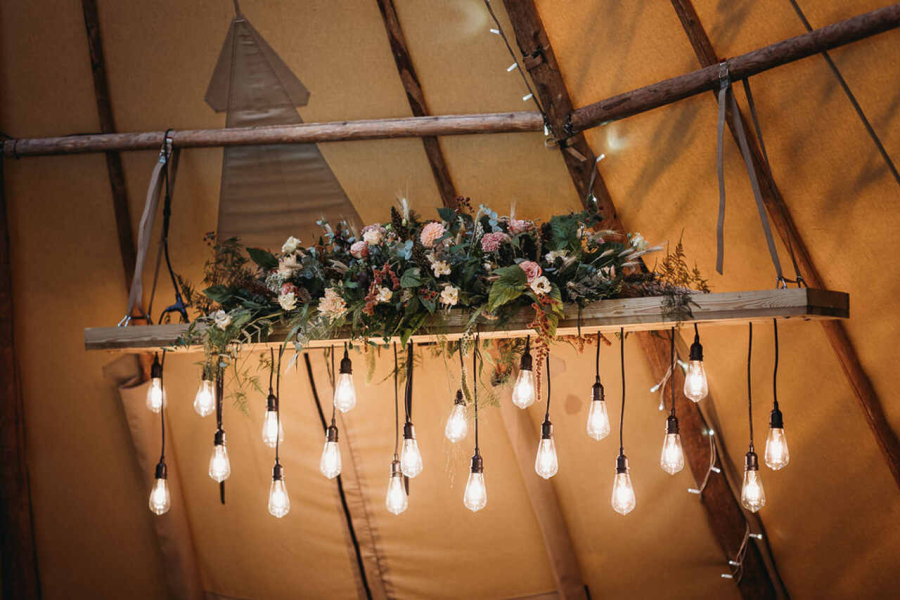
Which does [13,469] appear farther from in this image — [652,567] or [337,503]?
[652,567]

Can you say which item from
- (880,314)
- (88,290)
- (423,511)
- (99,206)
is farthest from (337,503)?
(880,314)

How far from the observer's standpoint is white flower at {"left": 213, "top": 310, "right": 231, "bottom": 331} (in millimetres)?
2492

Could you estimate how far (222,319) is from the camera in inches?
98.2

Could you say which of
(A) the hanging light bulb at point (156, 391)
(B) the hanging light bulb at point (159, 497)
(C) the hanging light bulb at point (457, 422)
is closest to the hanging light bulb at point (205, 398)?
(A) the hanging light bulb at point (156, 391)

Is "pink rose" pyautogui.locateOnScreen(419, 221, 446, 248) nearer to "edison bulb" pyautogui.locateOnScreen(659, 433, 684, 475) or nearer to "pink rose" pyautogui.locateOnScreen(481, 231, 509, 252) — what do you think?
"pink rose" pyautogui.locateOnScreen(481, 231, 509, 252)

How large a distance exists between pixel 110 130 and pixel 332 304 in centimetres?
205

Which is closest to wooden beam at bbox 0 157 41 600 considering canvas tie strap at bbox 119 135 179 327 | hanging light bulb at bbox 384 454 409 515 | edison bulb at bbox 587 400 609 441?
canvas tie strap at bbox 119 135 179 327

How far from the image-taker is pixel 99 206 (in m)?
3.67

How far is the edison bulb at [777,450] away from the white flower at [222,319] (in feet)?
6.39

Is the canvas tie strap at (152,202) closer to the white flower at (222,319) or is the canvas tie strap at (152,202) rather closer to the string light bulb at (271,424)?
the white flower at (222,319)

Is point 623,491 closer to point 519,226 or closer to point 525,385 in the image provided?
point 525,385

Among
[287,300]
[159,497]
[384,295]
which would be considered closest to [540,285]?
[384,295]

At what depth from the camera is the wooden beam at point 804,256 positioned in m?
2.65

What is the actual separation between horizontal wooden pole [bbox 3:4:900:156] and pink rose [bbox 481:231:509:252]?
0.94 m
